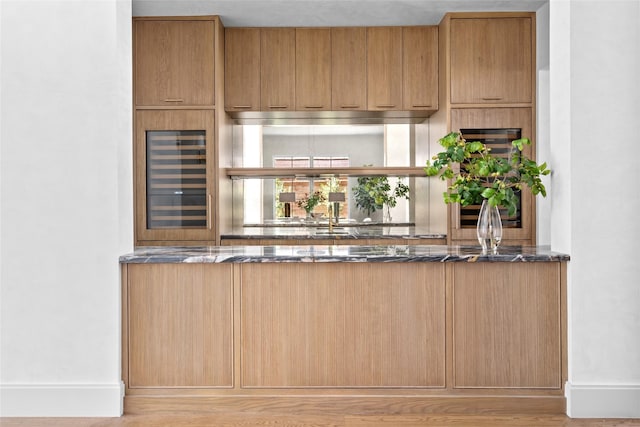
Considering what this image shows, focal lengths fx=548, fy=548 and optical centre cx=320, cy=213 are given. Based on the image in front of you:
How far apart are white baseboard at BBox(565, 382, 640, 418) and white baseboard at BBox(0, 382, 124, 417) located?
213 centimetres

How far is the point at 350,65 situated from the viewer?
15.0ft

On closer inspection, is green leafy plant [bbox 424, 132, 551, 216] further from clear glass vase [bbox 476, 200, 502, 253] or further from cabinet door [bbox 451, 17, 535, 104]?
cabinet door [bbox 451, 17, 535, 104]

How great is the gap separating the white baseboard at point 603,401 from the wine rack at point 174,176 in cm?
289

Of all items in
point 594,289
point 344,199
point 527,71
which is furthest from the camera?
point 344,199

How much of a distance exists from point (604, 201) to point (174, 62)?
3.24 m

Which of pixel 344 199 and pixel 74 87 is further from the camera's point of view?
pixel 344 199

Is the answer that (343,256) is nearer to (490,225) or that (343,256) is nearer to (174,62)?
(490,225)

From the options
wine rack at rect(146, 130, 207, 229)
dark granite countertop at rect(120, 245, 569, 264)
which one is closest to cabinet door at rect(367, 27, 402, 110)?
wine rack at rect(146, 130, 207, 229)

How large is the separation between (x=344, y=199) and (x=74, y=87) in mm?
2885

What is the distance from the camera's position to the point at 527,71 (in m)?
4.32

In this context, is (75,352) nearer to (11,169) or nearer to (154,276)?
(154,276)

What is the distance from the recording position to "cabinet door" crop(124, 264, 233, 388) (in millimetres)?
2602

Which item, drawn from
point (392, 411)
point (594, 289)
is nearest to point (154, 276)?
point (392, 411)

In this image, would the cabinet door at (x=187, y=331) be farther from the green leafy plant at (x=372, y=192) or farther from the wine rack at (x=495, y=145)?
the green leafy plant at (x=372, y=192)
